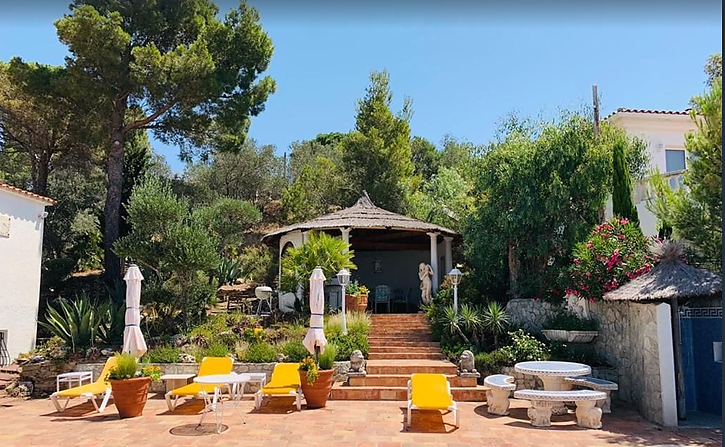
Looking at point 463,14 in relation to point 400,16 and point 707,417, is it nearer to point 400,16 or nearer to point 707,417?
point 400,16

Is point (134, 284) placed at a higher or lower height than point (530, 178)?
lower

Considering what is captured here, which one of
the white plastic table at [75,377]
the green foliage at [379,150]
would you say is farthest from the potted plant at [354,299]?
the green foliage at [379,150]

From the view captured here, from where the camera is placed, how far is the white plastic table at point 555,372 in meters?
9.65

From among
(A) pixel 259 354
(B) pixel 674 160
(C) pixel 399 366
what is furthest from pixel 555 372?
(B) pixel 674 160

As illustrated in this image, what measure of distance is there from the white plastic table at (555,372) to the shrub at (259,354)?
19.1 feet

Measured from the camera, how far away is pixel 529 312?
14453 mm

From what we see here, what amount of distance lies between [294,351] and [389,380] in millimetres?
2538

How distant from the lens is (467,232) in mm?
16328

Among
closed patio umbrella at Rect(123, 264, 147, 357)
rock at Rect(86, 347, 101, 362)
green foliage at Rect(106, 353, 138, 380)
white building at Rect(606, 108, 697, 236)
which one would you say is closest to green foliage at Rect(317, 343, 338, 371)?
green foliage at Rect(106, 353, 138, 380)

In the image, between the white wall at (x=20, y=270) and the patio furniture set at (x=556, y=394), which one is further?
the white wall at (x=20, y=270)

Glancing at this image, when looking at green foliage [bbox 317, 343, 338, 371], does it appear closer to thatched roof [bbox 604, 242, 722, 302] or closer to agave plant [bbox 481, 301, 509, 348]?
agave plant [bbox 481, 301, 509, 348]

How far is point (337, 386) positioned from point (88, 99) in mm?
14503

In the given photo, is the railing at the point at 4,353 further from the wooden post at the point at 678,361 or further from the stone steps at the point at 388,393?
the wooden post at the point at 678,361

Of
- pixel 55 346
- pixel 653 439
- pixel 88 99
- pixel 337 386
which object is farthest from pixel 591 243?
pixel 88 99
